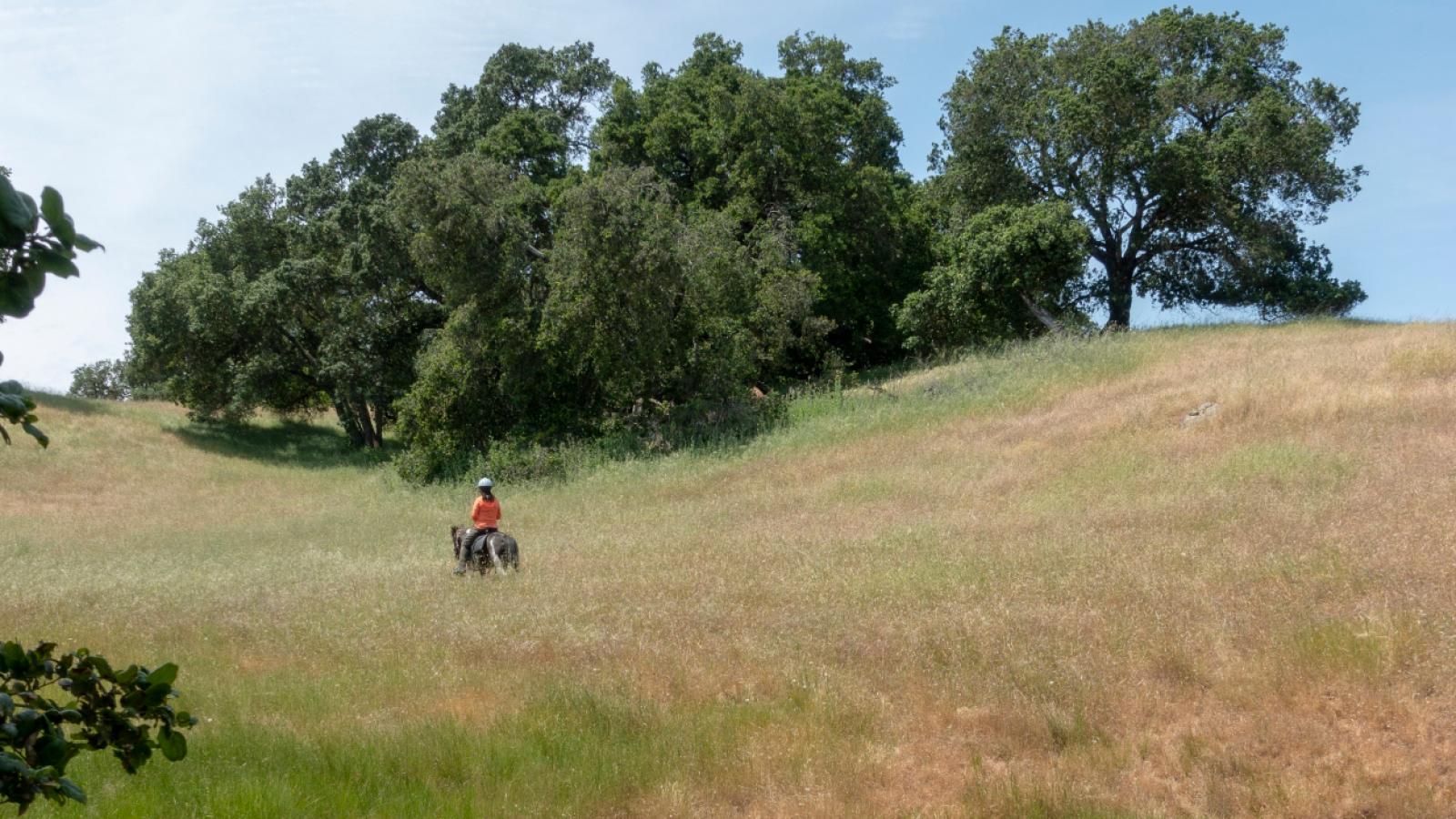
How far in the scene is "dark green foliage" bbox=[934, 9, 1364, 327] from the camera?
3491cm

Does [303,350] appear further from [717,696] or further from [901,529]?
[717,696]

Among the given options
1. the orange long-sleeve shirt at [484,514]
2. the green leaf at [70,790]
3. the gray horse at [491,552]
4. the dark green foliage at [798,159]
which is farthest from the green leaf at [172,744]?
the dark green foliage at [798,159]

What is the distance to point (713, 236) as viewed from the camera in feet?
104

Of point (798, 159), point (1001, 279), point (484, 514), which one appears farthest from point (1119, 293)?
point (484, 514)

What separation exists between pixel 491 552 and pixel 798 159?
87.6ft

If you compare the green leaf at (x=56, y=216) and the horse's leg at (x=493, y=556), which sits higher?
the green leaf at (x=56, y=216)

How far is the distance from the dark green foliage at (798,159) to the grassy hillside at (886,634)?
17923 mm

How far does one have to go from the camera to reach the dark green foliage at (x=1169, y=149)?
34906mm

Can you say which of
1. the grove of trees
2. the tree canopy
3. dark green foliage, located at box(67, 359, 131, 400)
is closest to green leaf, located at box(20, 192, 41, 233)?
the grove of trees

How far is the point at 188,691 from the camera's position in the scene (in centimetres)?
937

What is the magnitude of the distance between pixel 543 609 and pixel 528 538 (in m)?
7.83

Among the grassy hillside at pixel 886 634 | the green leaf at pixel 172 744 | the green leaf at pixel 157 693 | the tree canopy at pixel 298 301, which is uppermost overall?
the tree canopy at pixel 298 301

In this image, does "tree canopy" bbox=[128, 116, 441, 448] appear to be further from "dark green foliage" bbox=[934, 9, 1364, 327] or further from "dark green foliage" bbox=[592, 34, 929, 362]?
"dark green foliage" bbox=[934, 9, 1364, 327]

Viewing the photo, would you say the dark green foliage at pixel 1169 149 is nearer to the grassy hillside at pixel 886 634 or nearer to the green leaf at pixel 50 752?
the grassy hillside at pixel 886 634
